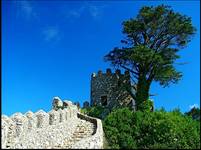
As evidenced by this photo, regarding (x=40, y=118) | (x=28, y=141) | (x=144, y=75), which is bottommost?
(x=28, y=141)

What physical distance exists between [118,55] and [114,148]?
15.4 m

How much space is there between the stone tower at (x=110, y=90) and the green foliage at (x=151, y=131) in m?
10.4

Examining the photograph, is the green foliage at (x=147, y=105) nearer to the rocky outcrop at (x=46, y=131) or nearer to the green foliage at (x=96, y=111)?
the green foliage at (x=96, y=111)

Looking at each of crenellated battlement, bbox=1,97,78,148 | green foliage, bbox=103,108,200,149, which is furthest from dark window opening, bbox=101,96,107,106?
crenellated battlement, bbox=1,97,78,148

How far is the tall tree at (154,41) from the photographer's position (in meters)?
39.2

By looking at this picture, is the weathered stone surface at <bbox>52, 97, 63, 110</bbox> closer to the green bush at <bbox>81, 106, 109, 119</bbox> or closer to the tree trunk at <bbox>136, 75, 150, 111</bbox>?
the green bush at <bbox>81, 106, 109, 119</bbox>

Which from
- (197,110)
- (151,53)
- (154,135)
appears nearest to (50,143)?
(154,135)

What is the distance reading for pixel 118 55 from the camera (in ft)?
135

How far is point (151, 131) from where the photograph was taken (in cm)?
2903

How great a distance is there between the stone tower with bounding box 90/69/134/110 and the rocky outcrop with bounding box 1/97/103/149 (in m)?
11.9

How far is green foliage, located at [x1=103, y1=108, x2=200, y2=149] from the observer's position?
91.9 feet

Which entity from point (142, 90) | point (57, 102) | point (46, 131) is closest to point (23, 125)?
point (46, 131)

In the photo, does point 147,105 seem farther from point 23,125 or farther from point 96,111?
point 23,125

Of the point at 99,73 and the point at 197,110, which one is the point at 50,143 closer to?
the point at 197,110
